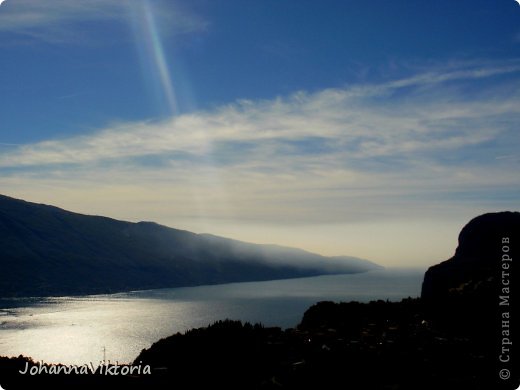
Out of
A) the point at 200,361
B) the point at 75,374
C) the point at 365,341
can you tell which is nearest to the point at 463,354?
the point at 365,341

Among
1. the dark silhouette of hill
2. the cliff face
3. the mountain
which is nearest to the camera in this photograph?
the dark silhouette of hill

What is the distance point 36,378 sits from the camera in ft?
51.3

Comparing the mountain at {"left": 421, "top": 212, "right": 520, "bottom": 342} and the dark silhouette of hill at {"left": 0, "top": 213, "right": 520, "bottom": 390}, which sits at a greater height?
the mountain at {"left": 421, "top": 212, "right": 520, "bottom": 342}

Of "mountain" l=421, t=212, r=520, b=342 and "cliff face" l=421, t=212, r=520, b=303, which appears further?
"cliff face" l=421, t=212, r=520, b=303

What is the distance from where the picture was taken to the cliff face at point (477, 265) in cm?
2514

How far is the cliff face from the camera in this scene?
25141 mm

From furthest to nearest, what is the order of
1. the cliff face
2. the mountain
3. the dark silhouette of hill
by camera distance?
the cliff face
the mountain
the dark silhouette of hill

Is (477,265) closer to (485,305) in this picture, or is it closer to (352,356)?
(485,305)

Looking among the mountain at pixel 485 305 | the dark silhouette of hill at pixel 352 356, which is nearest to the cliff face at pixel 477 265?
the mountain at pixel 485 305

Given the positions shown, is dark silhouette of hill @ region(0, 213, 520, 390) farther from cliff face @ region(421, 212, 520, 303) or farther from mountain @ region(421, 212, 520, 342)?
cliff face @ region(421, 212, 520, 303)

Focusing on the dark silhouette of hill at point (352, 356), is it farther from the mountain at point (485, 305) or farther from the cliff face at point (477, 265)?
the cliff face at point (477, 265)

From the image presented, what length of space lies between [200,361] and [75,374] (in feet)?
15.7

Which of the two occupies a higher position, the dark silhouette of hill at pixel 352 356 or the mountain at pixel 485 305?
the mountain at pixel 485 305

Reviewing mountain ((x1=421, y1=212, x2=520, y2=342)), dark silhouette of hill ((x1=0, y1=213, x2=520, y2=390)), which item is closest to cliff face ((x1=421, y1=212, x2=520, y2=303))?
mountain ((x1=421, y1=212, x2=520, y2=342))
